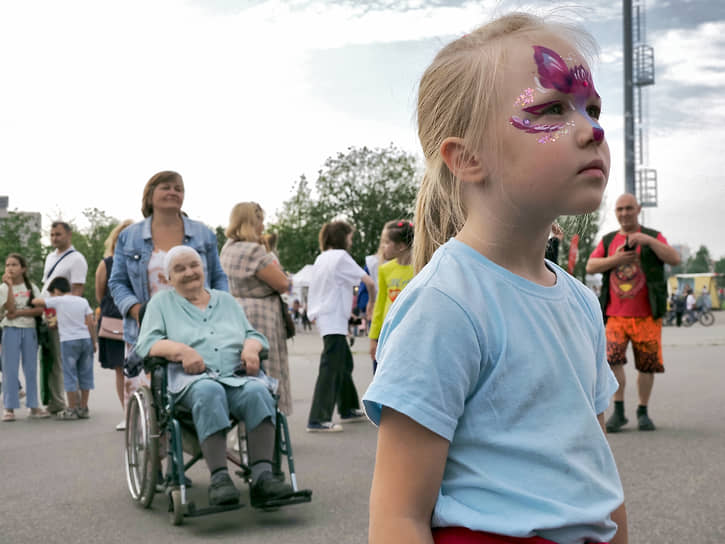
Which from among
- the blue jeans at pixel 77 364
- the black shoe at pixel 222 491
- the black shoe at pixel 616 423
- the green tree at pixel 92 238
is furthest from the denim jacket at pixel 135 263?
the green tree at pixel 92 238

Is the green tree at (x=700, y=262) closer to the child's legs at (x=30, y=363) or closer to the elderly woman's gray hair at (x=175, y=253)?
the child's legs at (x=30, y=363)

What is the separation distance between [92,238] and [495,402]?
59.4m

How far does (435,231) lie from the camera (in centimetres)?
159

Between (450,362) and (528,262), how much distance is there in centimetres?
27

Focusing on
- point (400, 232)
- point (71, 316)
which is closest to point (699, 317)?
point (71, 316)

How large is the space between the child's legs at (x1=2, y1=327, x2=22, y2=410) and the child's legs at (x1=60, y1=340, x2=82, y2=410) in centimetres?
66

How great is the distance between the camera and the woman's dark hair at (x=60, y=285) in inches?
392

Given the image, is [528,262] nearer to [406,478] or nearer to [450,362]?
[450,362]

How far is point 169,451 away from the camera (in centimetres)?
486

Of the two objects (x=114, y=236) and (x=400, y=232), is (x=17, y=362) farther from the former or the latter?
(x=400, y=232)

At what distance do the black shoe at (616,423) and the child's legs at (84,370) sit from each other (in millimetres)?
5857

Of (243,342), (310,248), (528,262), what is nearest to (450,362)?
(528,262)

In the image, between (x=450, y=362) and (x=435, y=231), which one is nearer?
(x=450, y=362)

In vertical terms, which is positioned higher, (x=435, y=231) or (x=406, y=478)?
(x=435, y=231)
